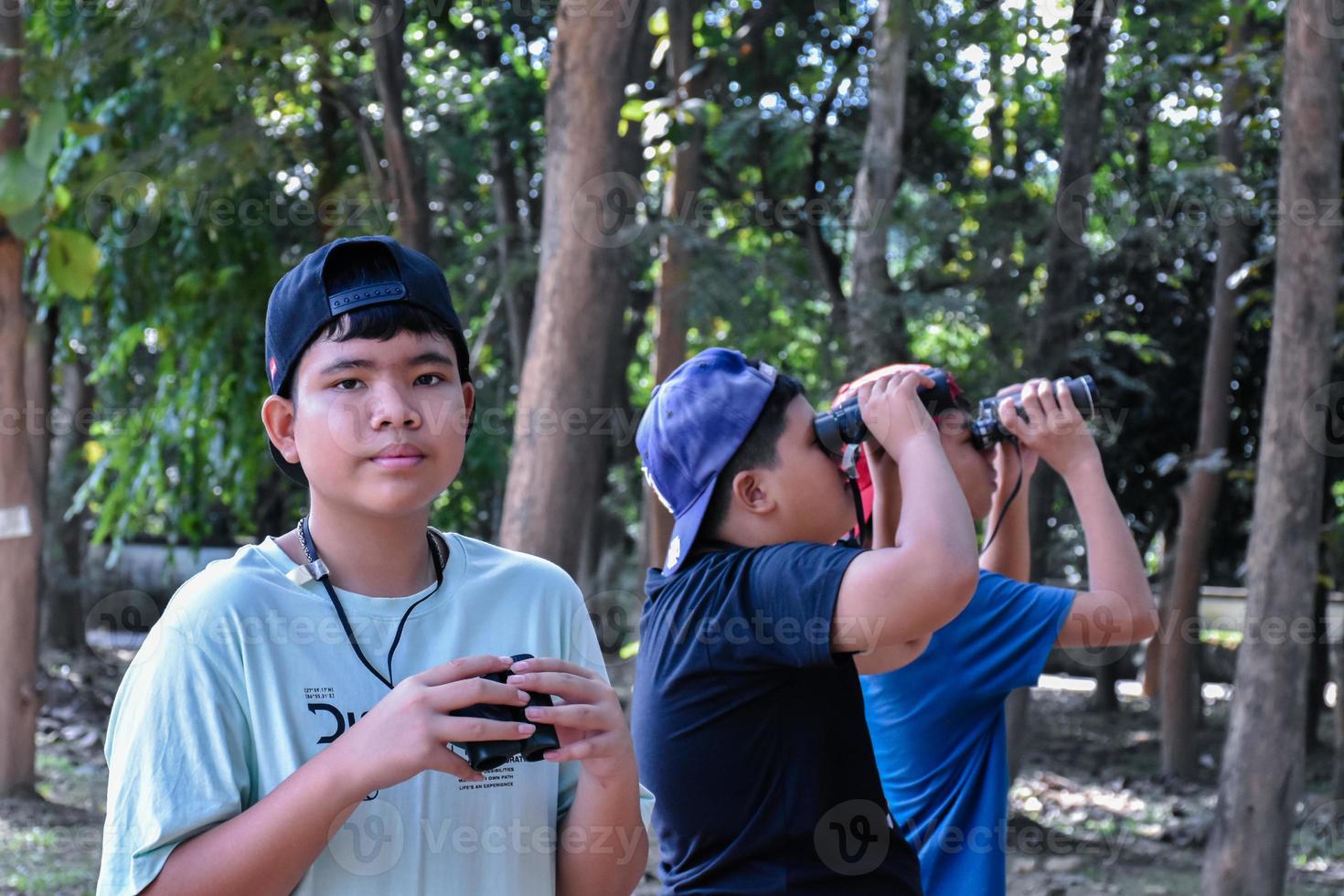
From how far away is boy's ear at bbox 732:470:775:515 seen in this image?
90.0 inches

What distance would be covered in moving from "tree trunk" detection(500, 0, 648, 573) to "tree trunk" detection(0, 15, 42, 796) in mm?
2639

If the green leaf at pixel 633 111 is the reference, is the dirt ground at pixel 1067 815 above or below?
below

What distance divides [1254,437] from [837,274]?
4.21 m

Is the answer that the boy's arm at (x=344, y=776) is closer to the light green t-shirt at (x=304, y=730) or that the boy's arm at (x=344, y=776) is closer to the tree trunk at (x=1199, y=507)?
the light green t-shirt at (x=304, y=730)

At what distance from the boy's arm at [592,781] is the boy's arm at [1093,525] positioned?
4.53ft

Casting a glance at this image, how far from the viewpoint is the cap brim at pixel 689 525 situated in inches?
90.4

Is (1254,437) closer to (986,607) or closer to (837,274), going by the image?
(837,274)

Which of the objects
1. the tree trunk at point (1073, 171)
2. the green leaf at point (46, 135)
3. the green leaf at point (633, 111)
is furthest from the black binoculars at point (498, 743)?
the tree trunk at point (1073, 171)

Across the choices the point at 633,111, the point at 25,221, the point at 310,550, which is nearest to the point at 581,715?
the point at 310,550

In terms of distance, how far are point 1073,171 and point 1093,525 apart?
522cm

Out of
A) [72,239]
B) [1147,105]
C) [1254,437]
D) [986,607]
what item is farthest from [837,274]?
[986,607]

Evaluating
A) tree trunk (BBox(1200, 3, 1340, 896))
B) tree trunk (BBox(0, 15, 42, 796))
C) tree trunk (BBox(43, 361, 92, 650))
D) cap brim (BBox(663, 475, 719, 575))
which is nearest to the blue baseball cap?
cap brim (BBox(663, 475, 719, 575))

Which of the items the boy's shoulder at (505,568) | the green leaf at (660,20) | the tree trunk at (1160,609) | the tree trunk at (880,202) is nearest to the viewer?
the boy's shoulder at (505,568)

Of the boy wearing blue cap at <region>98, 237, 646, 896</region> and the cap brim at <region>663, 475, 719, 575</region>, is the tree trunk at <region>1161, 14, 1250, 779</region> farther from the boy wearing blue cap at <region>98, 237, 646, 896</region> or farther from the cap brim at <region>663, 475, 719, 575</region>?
the boy wearing blue cap at <region>98, 237, 646, 896</region>
